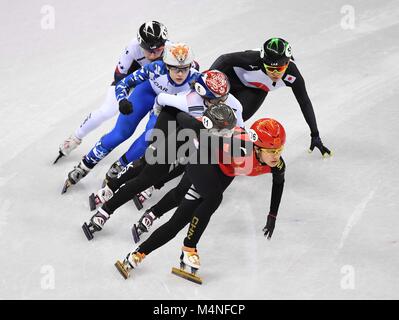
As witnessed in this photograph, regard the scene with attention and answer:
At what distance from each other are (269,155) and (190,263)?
1.16 metres

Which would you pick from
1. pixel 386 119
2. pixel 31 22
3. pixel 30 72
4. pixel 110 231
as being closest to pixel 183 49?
pixel 110 231

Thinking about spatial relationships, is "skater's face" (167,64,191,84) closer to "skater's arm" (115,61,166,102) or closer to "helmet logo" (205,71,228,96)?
"skater's arm" (115,61,166,102)

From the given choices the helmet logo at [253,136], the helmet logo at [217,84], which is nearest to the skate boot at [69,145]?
the helmet logo at [217,84]

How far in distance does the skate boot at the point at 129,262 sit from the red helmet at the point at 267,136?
140cm

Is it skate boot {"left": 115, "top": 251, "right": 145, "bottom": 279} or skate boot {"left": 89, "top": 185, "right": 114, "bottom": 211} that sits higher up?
skate boot {"left": 115, "top": 251, "right": 145, "bottom": 279}

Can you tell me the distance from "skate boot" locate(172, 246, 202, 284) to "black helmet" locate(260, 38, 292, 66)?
2.18 meters

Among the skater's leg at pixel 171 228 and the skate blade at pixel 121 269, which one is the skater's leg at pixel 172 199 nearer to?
the skater's leg at pixel 171 228

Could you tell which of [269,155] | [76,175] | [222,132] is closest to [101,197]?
[76,175]

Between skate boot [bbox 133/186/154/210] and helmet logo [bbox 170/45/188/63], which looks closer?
helmet logo [bbox 170/45/188/63]

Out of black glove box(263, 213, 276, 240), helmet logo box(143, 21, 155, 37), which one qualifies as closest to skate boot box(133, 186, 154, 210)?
black glove box(263, 213, 276, 240)

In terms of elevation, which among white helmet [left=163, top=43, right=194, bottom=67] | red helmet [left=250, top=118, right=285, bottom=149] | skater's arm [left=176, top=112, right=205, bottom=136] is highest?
white helmet [left=163, top=43, right=194, bottom=67]

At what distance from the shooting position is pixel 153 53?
8.74m

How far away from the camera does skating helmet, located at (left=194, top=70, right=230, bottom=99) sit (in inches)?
304

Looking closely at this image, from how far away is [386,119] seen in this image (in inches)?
391
